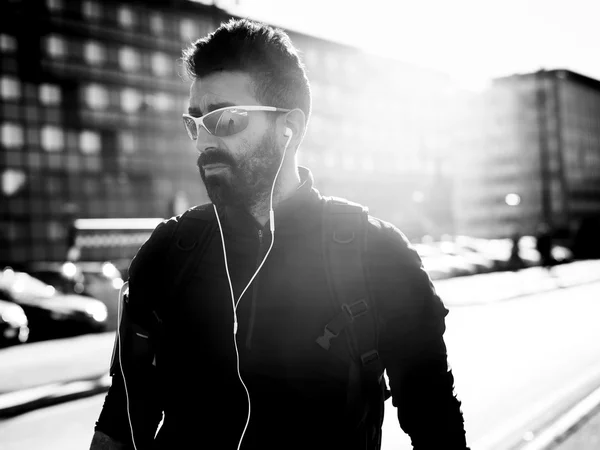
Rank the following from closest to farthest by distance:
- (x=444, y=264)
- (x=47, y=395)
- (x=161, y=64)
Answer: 1. (x=47, y=395)
2. (x=444, y=264)
3. (x=161, y=64)

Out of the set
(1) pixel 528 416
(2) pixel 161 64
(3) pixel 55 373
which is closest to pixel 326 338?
(1) pixel 528 416

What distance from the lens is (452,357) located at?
36.1 ft

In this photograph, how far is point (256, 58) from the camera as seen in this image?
1.92 meters

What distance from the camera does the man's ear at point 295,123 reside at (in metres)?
1.99

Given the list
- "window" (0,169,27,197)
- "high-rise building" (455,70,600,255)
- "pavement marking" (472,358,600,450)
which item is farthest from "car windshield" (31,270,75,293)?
"high-rise building" (455,70,600,255)

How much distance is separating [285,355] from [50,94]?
52.3 metres

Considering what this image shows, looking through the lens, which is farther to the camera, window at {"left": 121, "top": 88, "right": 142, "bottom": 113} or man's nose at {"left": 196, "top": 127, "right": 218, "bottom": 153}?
window at {"left": 121, "top": 88, "right": 142, "bottom": 113}

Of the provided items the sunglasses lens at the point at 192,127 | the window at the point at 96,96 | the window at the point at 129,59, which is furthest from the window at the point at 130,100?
Answer: the sunglasses lens at the point at 192,127

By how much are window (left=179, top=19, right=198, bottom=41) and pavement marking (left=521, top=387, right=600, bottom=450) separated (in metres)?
52.9

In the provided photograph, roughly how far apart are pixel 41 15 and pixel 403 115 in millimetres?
40026

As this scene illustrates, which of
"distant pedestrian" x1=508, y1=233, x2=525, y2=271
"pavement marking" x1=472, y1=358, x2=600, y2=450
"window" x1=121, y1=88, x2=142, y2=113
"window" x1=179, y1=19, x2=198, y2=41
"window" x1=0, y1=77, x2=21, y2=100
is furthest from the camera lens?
"window" x1=179, y1=19, x2=198, y2=41

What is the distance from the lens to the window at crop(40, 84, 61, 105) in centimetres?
4944

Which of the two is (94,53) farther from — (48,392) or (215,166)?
(215,166)

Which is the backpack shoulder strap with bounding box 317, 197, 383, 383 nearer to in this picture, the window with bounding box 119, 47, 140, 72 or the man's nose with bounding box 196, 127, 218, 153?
the man's nose with bounding box 196, 127, 218, 153
